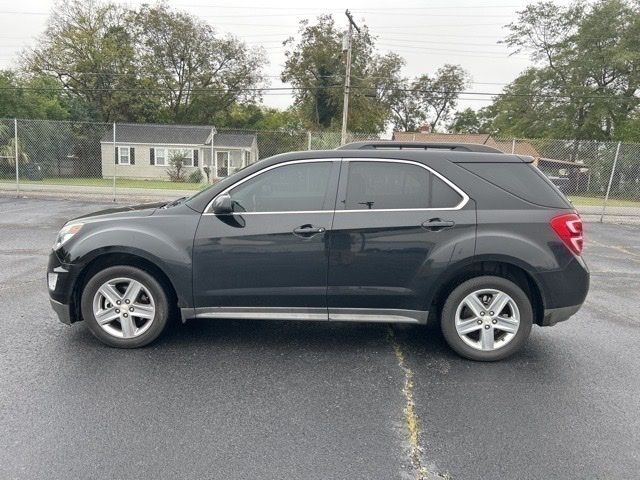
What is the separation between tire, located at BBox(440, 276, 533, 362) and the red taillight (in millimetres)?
538

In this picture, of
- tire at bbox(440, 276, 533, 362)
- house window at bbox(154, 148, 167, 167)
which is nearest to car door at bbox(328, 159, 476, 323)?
tire at bbox(440, 276, 533, 362)

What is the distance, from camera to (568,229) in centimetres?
373

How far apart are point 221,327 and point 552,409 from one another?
116 inches

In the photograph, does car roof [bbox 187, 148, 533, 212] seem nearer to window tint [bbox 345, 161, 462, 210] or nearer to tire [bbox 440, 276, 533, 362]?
window tint [bbox 345, 161, 462, 210]

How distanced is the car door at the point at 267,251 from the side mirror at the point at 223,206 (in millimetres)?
69

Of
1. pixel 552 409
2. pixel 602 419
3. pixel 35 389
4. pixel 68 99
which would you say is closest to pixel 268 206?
pixel 35 389

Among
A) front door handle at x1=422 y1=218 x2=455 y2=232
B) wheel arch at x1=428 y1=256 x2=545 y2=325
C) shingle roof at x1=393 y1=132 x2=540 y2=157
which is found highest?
shingle roof at x1=393 y1=132 x2=540 y2=157

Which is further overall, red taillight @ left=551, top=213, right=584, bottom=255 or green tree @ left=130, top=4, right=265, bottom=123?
green tree @ left=130, top=4, right=265, bottom=123


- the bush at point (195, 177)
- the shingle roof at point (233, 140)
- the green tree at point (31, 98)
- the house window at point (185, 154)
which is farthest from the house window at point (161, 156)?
the green tree at point (31, 98)

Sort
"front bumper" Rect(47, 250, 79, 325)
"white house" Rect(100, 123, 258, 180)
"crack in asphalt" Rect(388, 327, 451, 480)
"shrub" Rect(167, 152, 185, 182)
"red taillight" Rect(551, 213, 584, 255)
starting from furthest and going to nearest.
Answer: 1. "white house" Rect(100, 123, 258, 180)
2. "shrub" Rect(167, 152, 185, 182)
3. "front bumper" Rect(47, 250, 79, 325)
4. "red taillight" Rect(551, 213, 584, 255)
5. "crack in asphalt" Rect(388, 327, 451, 480)

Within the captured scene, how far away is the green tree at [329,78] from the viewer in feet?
142

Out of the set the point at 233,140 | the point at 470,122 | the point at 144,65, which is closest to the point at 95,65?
the point at 144,65

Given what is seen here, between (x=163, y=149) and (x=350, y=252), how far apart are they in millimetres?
35562

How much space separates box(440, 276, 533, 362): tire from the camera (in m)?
3.79
